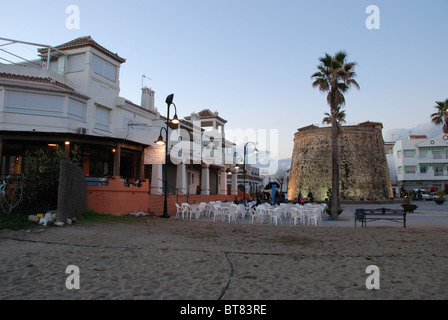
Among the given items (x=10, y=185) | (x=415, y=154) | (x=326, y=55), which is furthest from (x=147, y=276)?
(x=415, y=154)

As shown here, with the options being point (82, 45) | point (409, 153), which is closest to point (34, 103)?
point (82, 45)

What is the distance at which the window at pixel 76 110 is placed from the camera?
729 inches

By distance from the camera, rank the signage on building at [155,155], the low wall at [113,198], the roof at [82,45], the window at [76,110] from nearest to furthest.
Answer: the low wall at [113,198] → the window at [76,110] → the roof at [82,45] → the signage on building at [155,155]

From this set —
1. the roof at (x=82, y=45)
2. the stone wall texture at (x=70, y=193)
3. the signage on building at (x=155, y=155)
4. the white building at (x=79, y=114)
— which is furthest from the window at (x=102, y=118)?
the stone wall texture at (x=70, y=193)

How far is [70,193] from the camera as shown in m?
12.1

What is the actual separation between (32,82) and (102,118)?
446 cm

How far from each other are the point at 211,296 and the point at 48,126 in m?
17.0

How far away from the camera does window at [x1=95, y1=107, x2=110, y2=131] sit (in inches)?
804

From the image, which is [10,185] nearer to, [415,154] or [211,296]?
[211,296]

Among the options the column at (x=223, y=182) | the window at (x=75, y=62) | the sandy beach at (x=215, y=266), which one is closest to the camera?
the sandy beach at (x=215, y=266)

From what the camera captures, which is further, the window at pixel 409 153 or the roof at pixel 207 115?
the window at pixel 409 153

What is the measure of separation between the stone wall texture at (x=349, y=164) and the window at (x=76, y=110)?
34161 millimetres

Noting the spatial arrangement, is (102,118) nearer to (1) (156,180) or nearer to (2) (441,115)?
(1) (156,180)

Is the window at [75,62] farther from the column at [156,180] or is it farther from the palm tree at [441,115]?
the palm tree at [441,115]
